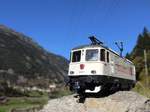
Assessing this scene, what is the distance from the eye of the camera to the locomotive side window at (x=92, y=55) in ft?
104

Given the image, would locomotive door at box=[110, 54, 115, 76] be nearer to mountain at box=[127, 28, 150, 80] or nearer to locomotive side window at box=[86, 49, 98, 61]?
locomotive side window at box=[86, 49, 98, 61]

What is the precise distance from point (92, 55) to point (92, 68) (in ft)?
3.80

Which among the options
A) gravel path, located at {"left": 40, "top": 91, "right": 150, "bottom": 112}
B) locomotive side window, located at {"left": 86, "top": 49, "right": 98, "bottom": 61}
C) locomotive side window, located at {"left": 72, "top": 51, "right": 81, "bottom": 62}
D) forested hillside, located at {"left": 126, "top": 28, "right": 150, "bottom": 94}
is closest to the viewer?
gravel path, located at {"left": 40, "top": 91, "right": 150, "bottom": 112}

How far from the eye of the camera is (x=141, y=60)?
75000mm

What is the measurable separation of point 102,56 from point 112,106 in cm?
421

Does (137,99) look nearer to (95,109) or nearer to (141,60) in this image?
(95,109)

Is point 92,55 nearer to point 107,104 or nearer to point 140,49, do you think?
point 107,104

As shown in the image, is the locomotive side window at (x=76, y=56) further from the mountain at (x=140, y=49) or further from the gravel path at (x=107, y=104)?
the mountain at (x=140, y=49)

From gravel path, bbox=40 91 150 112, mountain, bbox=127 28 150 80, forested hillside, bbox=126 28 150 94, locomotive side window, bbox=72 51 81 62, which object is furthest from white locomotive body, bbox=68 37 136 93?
mountain, bbox=127 28 150 80

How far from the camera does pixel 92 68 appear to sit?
31203 millimetres

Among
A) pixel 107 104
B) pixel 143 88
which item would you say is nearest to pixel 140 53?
pixel 143 88

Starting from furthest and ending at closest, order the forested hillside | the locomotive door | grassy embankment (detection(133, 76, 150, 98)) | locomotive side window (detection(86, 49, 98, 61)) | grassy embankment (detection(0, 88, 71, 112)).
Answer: grassy embankment (detection(0, 88, 71, 112)), the forested hillside, grassy embankment (detection(133, 76, 150, 98)), the locomotive door, locomotive side window (detection(86, 49, 98, 61))

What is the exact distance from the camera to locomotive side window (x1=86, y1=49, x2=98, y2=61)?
1248 inches

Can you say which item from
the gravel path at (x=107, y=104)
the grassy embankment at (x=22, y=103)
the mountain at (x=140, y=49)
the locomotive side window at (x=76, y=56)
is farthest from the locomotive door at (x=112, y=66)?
the mountain at (x=140, y=49)
